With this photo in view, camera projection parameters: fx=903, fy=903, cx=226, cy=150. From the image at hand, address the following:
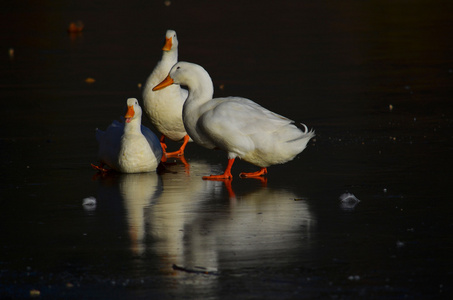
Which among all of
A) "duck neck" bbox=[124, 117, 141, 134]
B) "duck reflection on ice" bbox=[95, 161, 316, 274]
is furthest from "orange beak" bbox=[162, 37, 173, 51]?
"duck reflection on ice" bbox=[95, 161, 316, 274]

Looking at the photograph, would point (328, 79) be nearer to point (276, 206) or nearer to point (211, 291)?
point (276, 206)

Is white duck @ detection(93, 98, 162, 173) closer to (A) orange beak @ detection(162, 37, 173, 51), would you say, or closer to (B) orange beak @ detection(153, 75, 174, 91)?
(B) orange beak @ detection(153, 75, 174, 91)

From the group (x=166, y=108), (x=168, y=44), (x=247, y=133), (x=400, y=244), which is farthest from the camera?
(x=168, y=44)

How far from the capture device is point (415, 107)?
12.7 metres

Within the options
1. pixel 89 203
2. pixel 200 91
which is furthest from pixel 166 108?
pixel 89 203

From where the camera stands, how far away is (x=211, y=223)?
6.96m

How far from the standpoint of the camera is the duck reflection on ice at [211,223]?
6.10 m

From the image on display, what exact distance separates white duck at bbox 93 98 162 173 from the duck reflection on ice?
263mm

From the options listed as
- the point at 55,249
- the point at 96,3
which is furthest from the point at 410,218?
the point at 96,3

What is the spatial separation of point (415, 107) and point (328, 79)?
292 centimetres

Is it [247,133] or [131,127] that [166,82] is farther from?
[247,133]

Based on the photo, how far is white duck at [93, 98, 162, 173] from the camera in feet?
29.7

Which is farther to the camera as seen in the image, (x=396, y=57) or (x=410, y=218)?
(x=396, y=57)

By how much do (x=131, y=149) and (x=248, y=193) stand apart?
1.54 m
